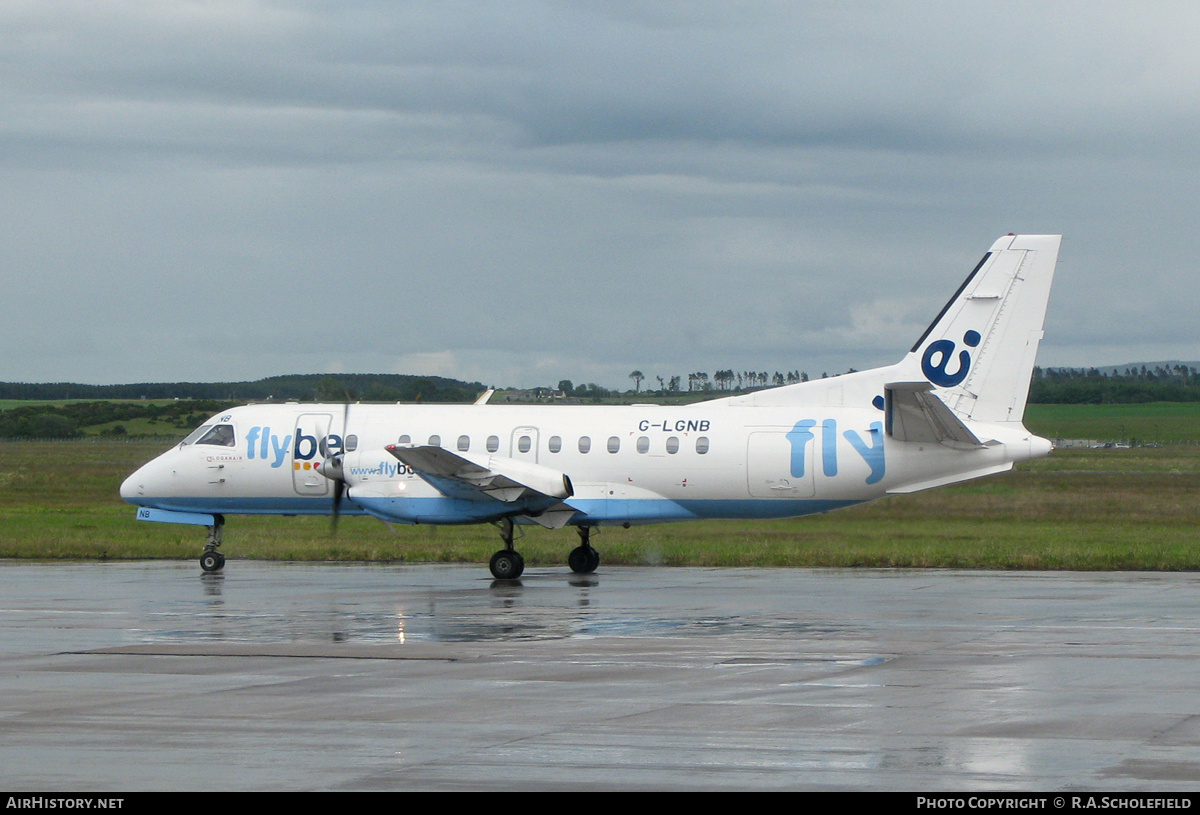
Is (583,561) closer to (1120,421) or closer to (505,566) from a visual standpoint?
(505,566)

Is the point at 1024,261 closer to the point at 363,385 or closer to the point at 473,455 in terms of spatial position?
the point at 473,455

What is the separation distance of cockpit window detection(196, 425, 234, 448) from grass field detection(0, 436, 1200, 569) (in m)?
4.16

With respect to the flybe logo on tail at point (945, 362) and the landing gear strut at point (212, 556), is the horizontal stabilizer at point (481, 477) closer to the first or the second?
the landing gear strut at point (212, 556)

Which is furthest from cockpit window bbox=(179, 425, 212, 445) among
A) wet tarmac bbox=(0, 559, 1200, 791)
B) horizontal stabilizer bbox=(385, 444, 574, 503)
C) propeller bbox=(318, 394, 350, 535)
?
wet tarmac bbox=(0, 559, 1200, 791)

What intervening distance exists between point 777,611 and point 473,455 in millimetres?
10034

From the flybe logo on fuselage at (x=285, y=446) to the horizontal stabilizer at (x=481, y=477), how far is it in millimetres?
3027

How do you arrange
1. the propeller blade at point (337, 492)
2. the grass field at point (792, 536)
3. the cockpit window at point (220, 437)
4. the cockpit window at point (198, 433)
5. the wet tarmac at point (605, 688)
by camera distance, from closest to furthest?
the wet tarmac at point (605, 688) → the propeller blade at point (337, 492) → the cockpit window at point (220, 437) → the cockpit window at point (198, 433) → the grass field at point (792, 536)

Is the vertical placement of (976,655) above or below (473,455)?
below

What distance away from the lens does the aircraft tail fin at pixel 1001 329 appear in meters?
27.6

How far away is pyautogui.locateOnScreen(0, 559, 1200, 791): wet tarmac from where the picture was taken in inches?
390

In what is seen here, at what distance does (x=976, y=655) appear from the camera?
1590 cm

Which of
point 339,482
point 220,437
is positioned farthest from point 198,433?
point 339,482

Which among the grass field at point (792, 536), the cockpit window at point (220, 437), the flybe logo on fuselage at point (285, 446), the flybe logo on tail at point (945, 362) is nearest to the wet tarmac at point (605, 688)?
the flybe logo on tail at point (945, 362)
